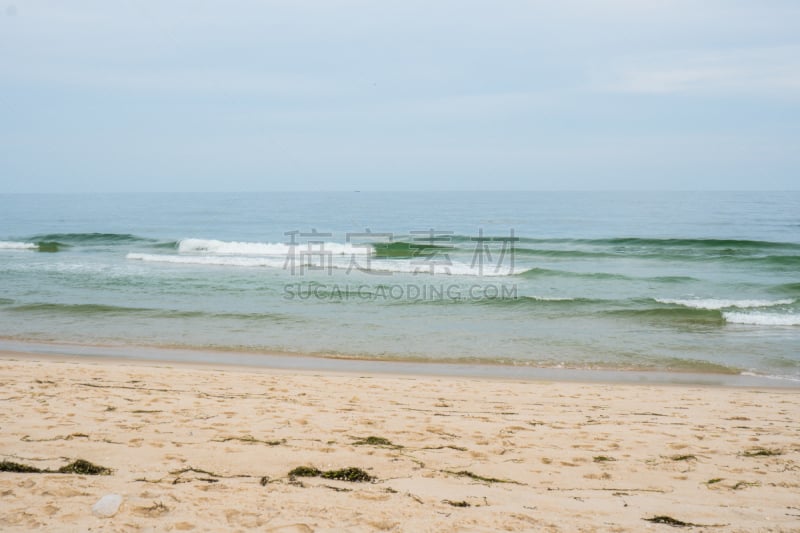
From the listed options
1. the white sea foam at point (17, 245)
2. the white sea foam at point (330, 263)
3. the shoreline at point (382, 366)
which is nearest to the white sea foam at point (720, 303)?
the shoreline at point (382, 366)

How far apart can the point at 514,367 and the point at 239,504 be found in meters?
6.36

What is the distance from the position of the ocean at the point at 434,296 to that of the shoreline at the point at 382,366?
0.41 ft

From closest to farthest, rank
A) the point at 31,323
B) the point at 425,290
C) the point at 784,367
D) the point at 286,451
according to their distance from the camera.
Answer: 1. the point at 286,451
2. the point at 784,367
3. the point at 31,323
4. the point at 425,290

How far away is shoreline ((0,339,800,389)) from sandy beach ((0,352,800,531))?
1.28 m

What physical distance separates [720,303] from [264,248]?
63.4ft

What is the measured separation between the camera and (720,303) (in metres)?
14.3

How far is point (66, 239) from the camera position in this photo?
30.4m

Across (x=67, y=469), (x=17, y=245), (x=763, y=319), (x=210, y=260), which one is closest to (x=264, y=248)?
(x=210, y=260)

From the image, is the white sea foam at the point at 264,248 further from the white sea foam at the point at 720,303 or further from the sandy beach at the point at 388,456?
the sandy beach at the point at 388,456

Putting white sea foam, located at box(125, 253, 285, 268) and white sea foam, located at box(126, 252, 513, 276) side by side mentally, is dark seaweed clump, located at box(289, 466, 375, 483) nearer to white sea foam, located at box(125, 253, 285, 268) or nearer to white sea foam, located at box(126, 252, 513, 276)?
white sea foam, located at box(126, 252, 513, 276)

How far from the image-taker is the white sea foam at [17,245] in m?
27.4

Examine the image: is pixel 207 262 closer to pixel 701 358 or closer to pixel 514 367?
pixel 514 367

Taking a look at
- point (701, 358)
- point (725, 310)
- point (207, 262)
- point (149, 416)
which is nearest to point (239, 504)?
point (149, 416)

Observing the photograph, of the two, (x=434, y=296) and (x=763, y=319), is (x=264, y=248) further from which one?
(x=763, y=319)
